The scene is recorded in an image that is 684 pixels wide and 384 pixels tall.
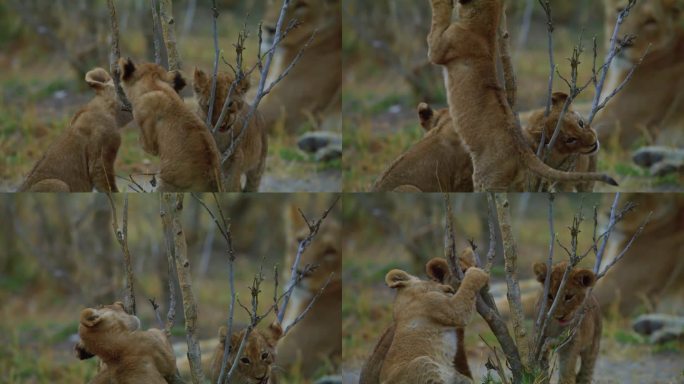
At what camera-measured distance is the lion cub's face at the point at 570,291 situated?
680 cm

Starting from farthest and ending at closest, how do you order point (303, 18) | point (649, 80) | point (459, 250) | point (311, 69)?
1. point (649, 80)
2. point (311, 69)
3. point (303, 18)
4. point (459, 250)

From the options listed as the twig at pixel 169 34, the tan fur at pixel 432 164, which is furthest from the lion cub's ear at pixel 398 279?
the twig at pixel 169 34

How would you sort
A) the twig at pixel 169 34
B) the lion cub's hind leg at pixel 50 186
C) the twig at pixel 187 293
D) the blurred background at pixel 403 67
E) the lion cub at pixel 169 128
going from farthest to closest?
the blurred background at pixel 403 67, the lion cub's hind leg at pixel 50 186, the twig at pixel 169 34, the lion cub at pixel 169 128, the twig at pixel 187 293

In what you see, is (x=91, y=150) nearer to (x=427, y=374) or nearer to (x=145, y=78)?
(x=145, y=78)

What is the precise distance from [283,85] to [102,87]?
4.62 feet

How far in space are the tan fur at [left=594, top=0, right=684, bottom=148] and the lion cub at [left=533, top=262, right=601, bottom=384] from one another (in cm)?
157

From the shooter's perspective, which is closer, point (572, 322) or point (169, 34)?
point (572, 322)

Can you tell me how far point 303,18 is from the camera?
8188 millimetres

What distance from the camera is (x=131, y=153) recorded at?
753 cm

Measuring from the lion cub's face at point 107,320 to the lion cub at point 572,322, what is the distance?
198 cm

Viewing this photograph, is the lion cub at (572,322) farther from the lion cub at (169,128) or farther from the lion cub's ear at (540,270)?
the lion cub at (169,128)

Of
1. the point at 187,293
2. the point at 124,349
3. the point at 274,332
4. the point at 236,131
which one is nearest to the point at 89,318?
the point at 124,349

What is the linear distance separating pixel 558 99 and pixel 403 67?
1.55 m

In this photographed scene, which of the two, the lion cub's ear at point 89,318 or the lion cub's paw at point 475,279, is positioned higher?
the lion cub's paw at point 475,279
